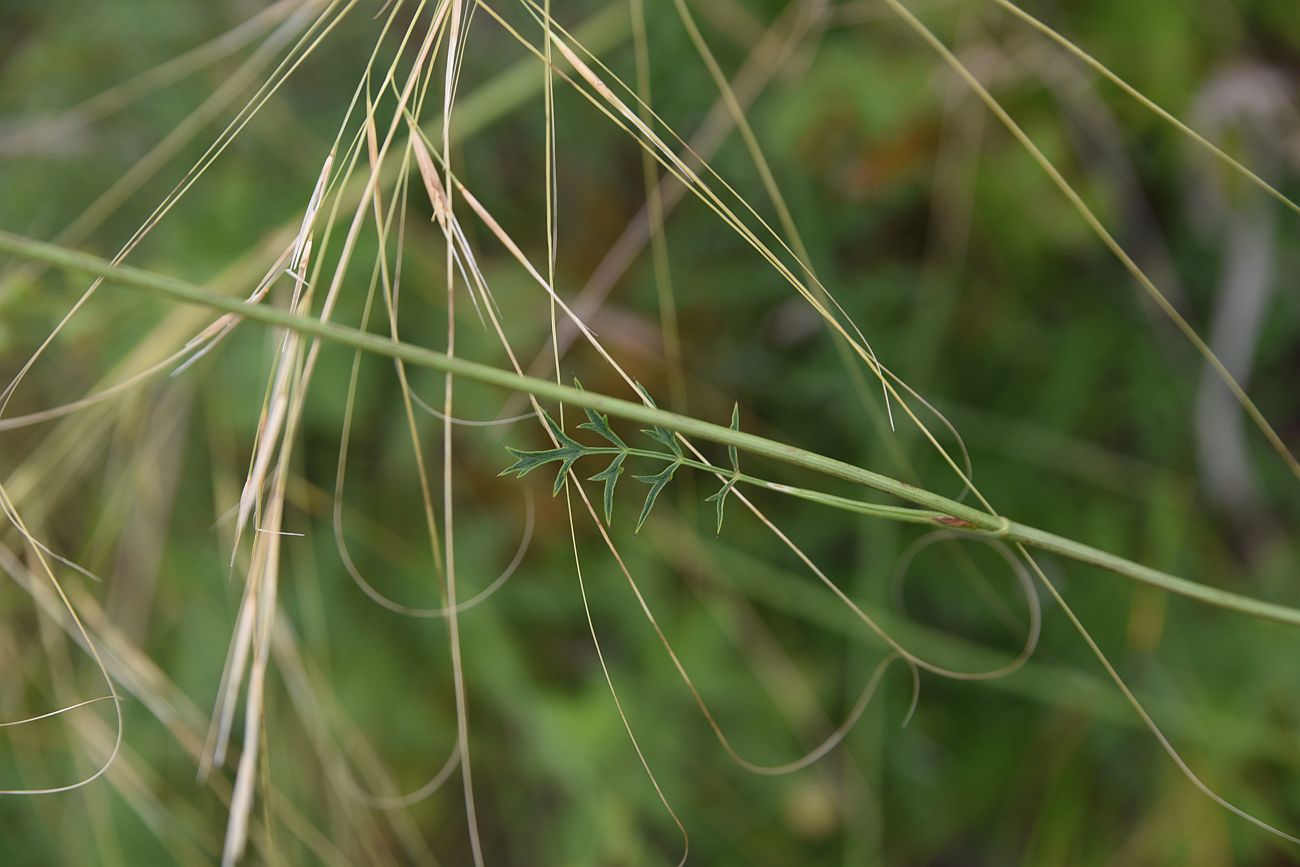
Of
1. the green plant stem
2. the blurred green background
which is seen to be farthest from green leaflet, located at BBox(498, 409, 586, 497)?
the blurred green background

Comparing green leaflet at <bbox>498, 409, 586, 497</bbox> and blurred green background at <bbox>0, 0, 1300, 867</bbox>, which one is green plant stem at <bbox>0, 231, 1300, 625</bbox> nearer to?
green leaflet at <bbox>498, 409, 586, 497</bbox>

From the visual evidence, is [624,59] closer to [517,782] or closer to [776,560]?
[776,560]

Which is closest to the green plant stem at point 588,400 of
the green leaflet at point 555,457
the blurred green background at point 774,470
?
the green leaflet at point 555,457

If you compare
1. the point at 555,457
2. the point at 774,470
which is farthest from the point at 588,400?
the point at 774,470

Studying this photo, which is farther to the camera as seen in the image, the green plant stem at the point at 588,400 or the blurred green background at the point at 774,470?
the blurred green background at the point at 774,470

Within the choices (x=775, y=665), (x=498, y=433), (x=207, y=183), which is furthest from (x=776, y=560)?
(x=207, y=183)

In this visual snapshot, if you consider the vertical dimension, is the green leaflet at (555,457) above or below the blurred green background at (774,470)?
above

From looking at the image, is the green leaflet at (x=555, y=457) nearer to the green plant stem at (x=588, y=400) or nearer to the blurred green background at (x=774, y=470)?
the green plant stem at (x=588, y=400)

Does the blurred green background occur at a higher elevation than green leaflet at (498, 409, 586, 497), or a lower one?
lower
